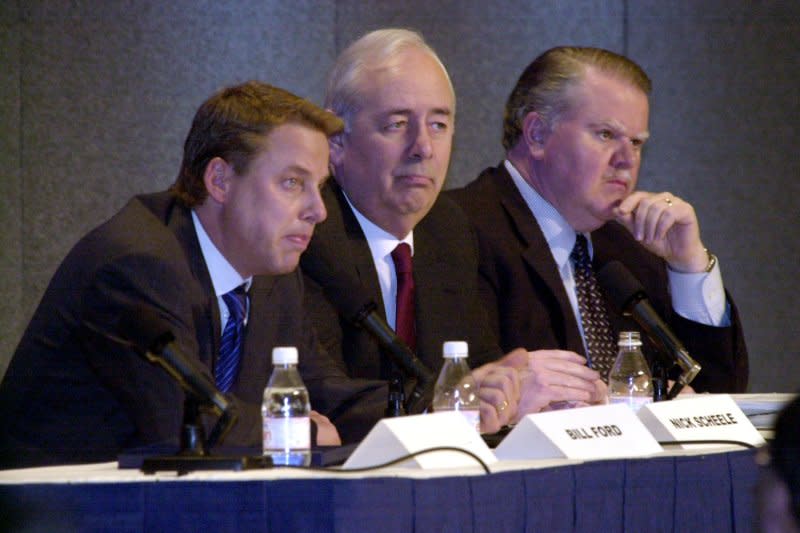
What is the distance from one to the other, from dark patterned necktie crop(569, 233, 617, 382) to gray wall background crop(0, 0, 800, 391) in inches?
46.5

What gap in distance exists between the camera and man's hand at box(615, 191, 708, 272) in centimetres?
325

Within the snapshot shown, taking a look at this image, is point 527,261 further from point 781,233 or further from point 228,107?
point 781,233

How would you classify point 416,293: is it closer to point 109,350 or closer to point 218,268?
point 218,268

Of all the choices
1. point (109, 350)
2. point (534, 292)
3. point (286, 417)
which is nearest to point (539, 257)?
point (534, 292)

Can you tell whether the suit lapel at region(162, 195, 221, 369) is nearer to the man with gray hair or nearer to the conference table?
the man with gray hair

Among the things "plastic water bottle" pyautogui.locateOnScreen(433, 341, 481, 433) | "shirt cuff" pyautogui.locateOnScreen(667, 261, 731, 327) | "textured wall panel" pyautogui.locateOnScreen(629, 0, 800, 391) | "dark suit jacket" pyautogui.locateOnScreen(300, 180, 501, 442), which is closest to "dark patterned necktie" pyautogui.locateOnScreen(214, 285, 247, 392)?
"dark suit jacket" pyautogui.locateOnScreen(300, 180, 501, 442)

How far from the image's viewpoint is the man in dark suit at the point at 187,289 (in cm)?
230

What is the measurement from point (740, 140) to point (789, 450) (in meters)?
3.96

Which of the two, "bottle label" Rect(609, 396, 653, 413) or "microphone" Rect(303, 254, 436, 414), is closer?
"microphone" Rect(303, 254, 436, 414)

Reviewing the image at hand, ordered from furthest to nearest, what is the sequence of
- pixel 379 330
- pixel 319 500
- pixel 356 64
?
pixel 356 64, pixel 379 330, pixel 319 500

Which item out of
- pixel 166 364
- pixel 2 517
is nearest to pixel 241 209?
pixel 166 364

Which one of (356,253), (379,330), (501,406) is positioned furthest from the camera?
(356,253)

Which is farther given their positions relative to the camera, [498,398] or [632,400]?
[632,400]

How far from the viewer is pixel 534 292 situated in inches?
127
